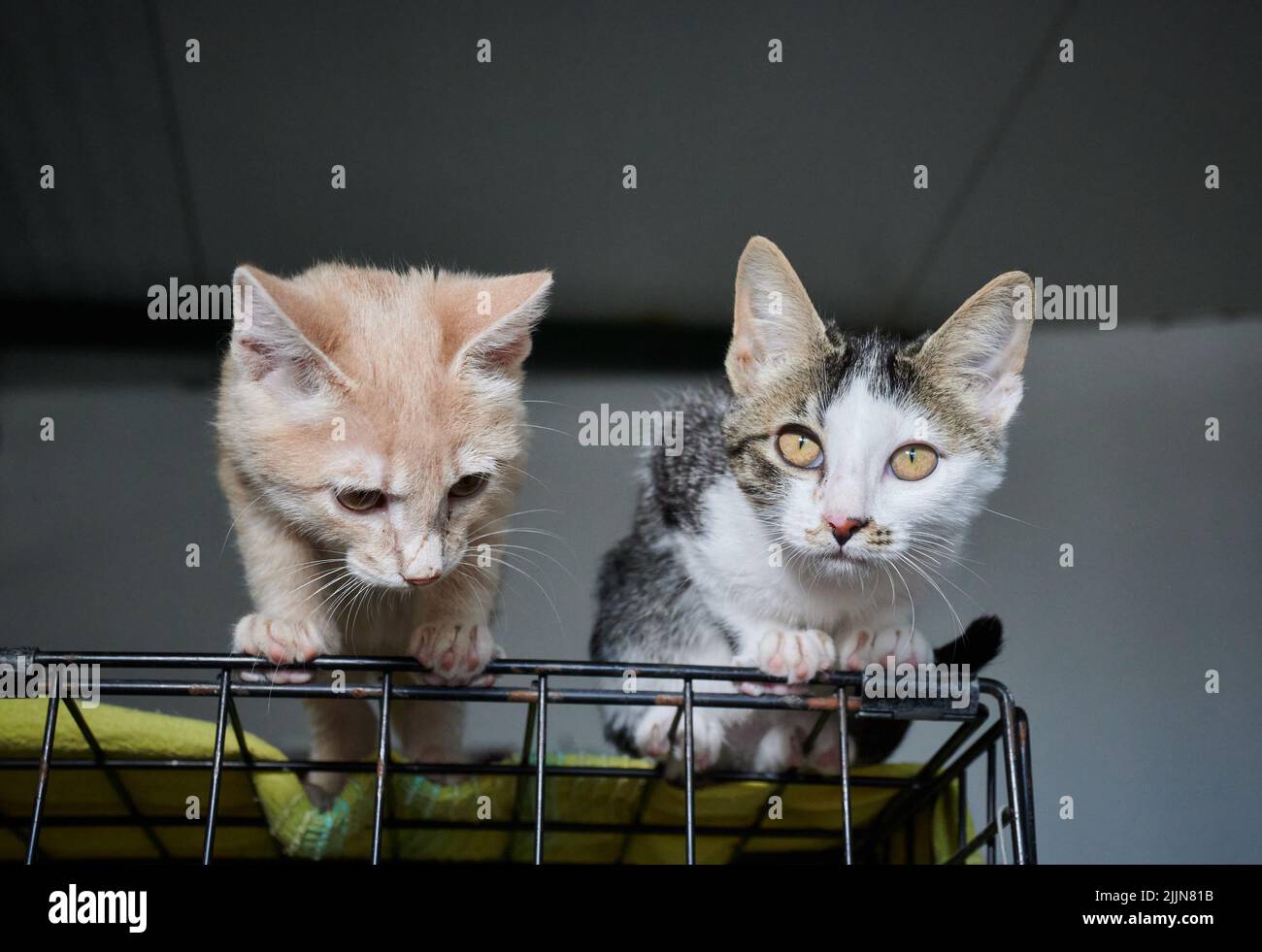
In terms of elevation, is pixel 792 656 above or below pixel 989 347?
below

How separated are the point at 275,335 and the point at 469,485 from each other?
8.2 inches

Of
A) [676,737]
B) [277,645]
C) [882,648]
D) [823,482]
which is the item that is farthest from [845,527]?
[277,645]

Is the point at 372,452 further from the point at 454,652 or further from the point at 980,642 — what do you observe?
the point at 980,642

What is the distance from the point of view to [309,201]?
1.30m

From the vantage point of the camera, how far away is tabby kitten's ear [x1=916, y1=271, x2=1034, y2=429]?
0.96 metres

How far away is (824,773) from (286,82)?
3.25 ft

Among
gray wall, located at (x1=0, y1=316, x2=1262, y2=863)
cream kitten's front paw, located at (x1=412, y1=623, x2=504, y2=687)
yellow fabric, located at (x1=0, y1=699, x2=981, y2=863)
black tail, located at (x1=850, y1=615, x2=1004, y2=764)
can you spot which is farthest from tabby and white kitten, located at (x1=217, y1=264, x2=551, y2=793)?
black tail, located at (x1=850, y1=615, x2=1004, y2=764)

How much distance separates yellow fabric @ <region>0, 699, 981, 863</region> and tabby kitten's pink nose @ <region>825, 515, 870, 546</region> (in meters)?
0.28

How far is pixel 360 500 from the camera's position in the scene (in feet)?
2.98

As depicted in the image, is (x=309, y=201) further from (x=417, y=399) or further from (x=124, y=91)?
(x=417, y=399)

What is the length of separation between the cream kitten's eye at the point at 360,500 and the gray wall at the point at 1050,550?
38 centimetres

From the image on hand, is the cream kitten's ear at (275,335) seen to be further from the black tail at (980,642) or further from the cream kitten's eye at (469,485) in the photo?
the black tail at (980,642)

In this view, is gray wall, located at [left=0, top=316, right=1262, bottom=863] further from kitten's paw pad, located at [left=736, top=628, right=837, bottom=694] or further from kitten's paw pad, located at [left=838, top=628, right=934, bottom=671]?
kitten's paw pad, located at [left=736, top=628, right=837, bottom=694]

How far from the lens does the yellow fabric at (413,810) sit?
3.17 ft
